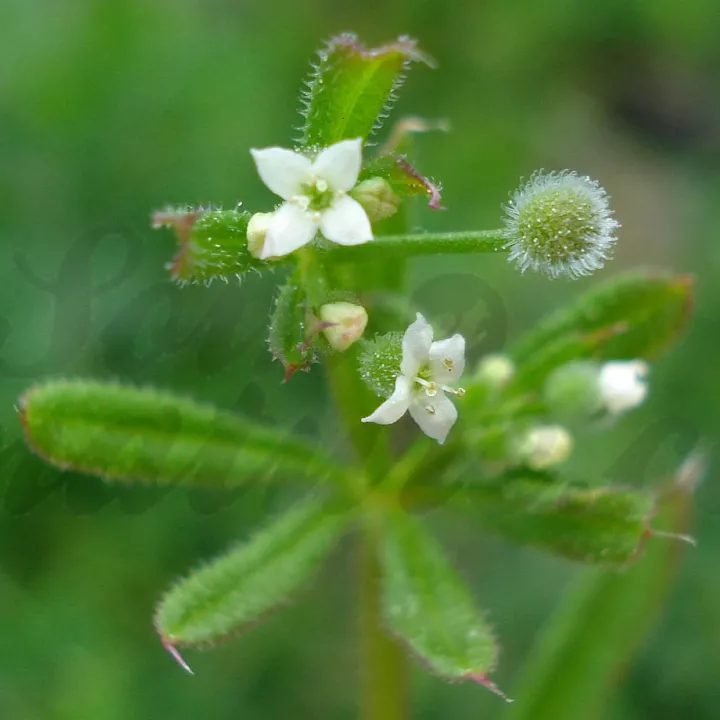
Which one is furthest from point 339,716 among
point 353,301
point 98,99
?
point 98,99

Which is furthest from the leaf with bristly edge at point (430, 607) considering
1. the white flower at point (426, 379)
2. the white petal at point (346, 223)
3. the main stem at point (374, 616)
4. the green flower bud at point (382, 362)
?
the white petal at point (346, 223)

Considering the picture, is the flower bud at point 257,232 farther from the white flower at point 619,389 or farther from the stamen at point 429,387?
the white flower at point 619,389

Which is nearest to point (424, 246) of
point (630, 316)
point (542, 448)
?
point (542, 448)

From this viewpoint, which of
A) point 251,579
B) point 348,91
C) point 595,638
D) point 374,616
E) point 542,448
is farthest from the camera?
point 595,638

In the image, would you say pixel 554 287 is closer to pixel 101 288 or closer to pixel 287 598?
pixel 101 288

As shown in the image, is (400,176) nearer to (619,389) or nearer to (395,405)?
(395,405)

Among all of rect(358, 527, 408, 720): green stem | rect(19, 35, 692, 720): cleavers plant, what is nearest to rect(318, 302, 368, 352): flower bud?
rect(19, 35, 692, 720): cleavers plant
